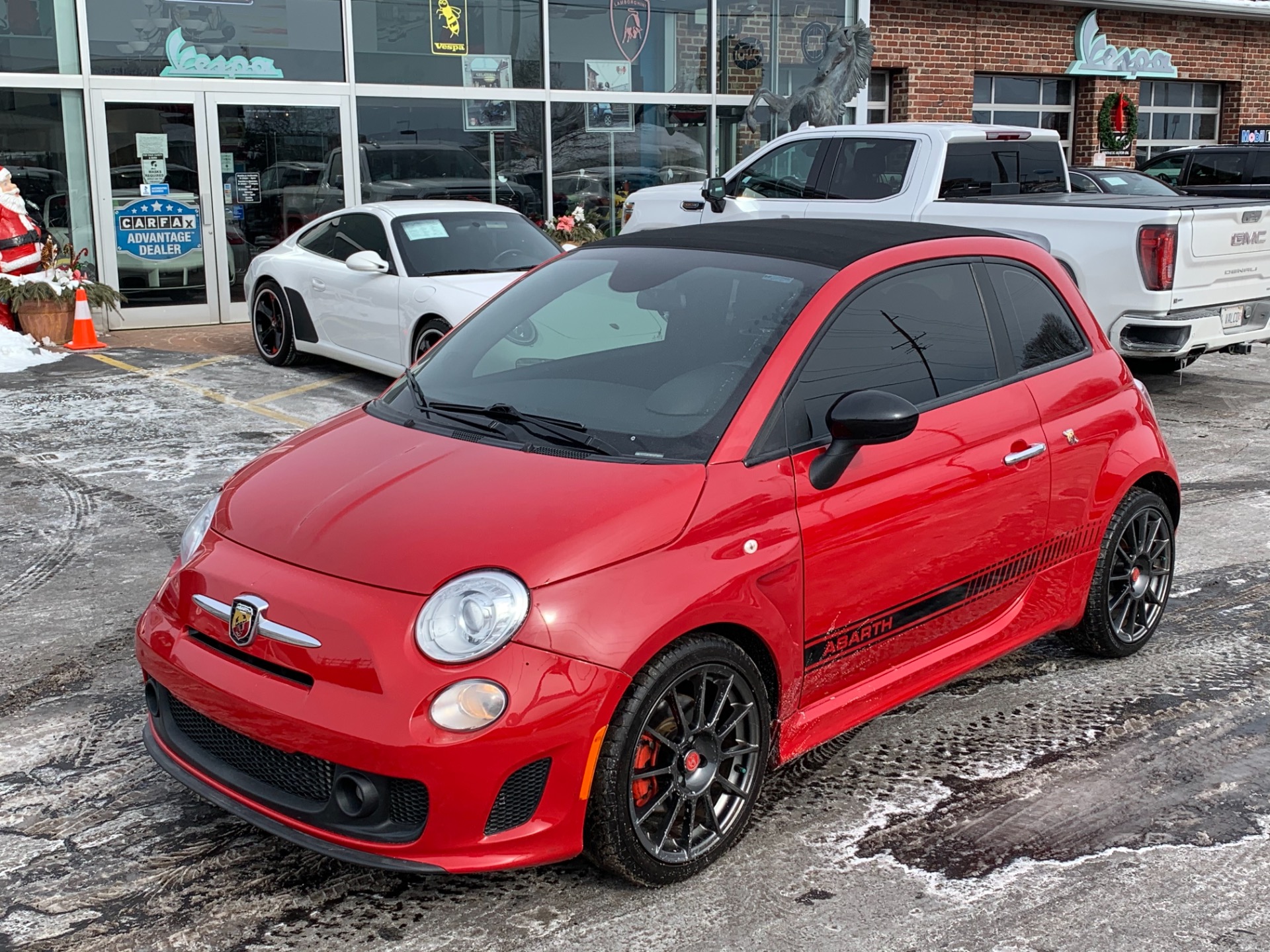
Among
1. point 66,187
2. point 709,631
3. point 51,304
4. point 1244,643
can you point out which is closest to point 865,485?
point 709,631

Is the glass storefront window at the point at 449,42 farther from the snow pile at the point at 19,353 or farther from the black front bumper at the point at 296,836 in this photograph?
the black front bumper at the point at 296,836

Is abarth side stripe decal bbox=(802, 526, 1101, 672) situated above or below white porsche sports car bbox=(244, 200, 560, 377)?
below

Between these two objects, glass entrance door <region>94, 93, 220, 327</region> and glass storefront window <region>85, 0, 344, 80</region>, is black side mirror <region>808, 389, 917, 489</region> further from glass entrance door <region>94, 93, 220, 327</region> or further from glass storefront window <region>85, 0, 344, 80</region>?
glass storefront window <region>85, 0, 344, 80</region>

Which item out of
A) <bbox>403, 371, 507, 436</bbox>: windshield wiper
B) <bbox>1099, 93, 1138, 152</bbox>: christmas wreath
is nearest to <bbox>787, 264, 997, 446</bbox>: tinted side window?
<bbox>403, 371, 507, 436</bbox>: windshield wiper

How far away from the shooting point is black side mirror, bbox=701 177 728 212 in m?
11.9

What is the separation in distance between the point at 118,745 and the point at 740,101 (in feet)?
49.3

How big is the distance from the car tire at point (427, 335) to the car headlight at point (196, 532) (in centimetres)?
539

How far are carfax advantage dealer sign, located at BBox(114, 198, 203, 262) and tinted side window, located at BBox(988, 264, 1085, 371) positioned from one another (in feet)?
36.8

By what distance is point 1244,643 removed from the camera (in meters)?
5.21

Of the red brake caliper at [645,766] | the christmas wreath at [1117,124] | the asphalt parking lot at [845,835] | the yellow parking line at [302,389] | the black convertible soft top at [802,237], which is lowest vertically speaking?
the asphalt parking lot at [845,835]

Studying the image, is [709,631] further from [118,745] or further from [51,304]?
[51,304]

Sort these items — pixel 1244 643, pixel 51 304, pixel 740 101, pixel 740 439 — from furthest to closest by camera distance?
pixel 740 101 < pixel 51 304 < pixel 1244 643 < pixel 740 439

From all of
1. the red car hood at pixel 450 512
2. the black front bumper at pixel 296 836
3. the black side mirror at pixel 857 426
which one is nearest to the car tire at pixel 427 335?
the red car hood at pixel 450 512

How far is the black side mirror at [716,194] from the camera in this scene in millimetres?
11930
